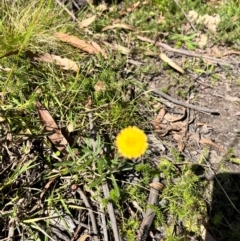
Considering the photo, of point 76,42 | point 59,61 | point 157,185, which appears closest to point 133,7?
point 76,42

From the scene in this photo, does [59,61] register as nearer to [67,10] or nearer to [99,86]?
[99,86]

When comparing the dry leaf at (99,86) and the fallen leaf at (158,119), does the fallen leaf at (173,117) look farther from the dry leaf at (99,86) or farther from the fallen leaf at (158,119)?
the dry leaf at (99,86)

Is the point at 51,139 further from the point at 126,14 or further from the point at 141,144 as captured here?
the point at 126,14

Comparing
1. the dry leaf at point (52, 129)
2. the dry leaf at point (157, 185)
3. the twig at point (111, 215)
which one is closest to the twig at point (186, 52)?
the dry leaf at point (52, 129)

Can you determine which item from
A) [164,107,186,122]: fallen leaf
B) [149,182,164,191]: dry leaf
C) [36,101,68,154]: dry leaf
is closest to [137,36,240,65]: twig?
[164,107,186,122]: fallen leaf

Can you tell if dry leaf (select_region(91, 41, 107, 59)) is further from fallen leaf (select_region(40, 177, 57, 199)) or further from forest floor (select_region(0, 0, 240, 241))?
fallen leaf (select_region(40, 177, 57, 199))

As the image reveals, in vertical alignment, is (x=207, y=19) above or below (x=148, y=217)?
above

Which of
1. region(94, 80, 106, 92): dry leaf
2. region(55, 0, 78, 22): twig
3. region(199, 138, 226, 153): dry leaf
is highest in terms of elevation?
region(55, 0, 78, 22): twig
